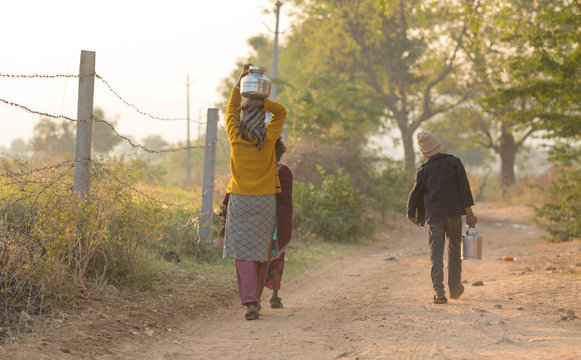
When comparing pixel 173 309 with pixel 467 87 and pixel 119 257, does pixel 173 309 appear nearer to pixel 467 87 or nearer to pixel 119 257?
pixel 119 257

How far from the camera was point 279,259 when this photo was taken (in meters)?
6.62

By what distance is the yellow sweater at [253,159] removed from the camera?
19.5ft

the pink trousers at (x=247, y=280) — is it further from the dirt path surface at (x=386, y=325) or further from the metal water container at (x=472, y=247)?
the metal water container at (x=472, y=247)

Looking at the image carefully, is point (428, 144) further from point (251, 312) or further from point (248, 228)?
point (251, 312)

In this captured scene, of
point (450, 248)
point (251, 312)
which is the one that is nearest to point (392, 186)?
point (450, 248)

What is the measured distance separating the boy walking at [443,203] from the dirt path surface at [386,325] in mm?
349

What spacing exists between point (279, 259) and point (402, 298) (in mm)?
1524

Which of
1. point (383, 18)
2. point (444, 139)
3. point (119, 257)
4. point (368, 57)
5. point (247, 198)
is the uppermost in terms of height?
point (383, 18)

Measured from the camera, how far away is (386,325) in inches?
217

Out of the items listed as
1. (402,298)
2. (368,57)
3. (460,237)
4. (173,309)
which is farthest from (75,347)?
(368,57)

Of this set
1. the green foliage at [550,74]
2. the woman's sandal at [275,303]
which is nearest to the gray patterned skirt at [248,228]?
the woman's sandal at [275,303]

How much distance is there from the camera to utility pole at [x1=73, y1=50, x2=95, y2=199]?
6.41 meters

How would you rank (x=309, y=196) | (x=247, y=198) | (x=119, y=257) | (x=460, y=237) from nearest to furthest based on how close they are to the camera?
(x=247, y=198) < (x=119, y=257) < (x=460, y=237) < (x=309, y=196)

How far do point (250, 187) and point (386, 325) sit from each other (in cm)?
176
